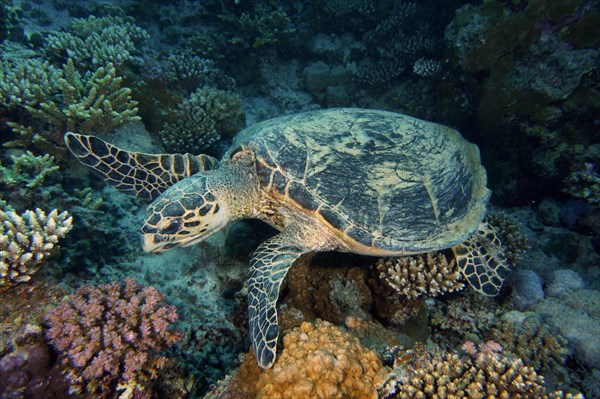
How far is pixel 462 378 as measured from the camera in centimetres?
237

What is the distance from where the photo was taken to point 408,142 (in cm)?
344

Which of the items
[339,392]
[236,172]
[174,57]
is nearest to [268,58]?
[174,57]

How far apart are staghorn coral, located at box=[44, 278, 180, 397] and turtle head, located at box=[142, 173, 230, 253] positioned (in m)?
0.52

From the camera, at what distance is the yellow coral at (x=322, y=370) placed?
2.08 meters

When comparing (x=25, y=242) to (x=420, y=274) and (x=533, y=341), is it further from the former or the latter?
(x=533, y=341)

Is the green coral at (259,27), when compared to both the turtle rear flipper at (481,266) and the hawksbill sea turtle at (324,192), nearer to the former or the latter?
the hawksbill sea turtle at (324,192)

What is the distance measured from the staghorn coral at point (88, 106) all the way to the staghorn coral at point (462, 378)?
16.6 ft

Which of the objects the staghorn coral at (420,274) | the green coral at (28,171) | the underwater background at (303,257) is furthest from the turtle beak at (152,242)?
the staghorn coral at (420,274)

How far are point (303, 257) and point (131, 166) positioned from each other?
251cm

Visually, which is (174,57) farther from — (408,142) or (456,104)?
(456,104)

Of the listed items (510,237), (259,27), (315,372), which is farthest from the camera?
(259,27)

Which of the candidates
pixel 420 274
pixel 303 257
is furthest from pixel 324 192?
pixel 420 274

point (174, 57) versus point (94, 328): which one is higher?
point (174, 57)

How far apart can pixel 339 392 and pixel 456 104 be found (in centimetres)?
617
